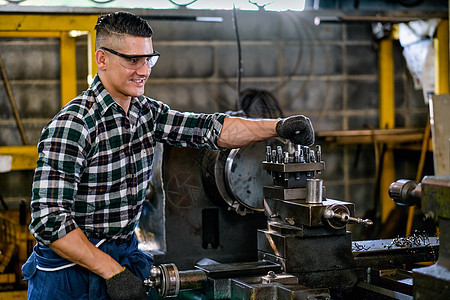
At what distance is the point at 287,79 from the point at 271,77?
0.10 metres

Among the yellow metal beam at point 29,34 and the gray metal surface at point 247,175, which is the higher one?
the yellow metal beam at point 29,34

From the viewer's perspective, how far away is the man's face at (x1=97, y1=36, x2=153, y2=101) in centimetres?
164

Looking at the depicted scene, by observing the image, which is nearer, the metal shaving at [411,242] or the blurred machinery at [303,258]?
the blurred machinery at [303,258]

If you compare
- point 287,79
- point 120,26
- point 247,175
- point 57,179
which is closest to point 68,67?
point 287,79

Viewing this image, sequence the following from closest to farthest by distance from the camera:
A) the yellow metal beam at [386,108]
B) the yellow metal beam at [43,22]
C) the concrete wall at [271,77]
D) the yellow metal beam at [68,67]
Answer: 1. the yellow metal beam at [43,22]
2. the yellow metal beam at [68,67]
3. the concrete wall at [271,77]
4. the yellow metal beam at [386,108]

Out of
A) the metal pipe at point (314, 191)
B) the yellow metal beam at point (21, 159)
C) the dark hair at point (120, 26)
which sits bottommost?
the metal pipe at point (314, 191)

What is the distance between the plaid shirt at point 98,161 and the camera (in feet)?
4.87

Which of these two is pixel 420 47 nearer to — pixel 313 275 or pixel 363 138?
pixel 363 138

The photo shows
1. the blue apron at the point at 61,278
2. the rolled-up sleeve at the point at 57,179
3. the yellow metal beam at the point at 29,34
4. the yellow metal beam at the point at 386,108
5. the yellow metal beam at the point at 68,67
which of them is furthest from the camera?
the yellow metal beam at the point at 386,108

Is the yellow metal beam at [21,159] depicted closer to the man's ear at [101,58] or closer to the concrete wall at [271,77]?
the concrete wall at [271,77]

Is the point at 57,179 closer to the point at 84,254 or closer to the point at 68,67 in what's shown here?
the point at 84,254

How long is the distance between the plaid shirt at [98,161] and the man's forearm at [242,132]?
0.08ft

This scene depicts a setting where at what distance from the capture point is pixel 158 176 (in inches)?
87.4

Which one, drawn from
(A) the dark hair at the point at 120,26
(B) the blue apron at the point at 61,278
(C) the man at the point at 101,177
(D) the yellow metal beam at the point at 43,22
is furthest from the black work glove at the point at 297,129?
(D) the yellow metal beam at the point at 43,22
